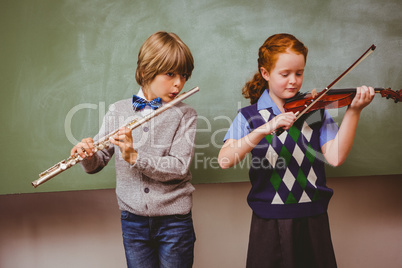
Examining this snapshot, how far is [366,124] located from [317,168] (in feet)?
2.18

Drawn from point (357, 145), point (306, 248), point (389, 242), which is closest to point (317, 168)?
point (306, 248)

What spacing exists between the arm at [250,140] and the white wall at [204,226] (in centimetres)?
72

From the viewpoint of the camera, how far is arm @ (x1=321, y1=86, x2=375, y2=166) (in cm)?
98

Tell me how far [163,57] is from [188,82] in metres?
0.41

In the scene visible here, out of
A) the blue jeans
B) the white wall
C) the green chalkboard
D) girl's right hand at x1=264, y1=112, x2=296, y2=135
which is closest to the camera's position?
girl's right hand at x1=264, y1=112, x2=296, y2=135

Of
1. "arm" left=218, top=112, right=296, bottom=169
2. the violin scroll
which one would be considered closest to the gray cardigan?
"arm" left=218, top=112, right=296, bottom=169

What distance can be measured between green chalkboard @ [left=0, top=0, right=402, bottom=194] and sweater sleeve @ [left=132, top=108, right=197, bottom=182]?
394 mm

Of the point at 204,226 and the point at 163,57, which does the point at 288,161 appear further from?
the point at 204,226

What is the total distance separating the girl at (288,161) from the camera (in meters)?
1.01

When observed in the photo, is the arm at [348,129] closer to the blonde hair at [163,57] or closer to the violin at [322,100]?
the violin at [322,100]

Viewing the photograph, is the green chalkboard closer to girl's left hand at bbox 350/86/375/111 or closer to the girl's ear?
the girl's ear

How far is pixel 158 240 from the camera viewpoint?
1.07m

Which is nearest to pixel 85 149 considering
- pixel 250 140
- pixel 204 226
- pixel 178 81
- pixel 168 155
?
pixel 168 155

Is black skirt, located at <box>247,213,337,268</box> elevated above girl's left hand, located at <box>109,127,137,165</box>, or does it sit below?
below
